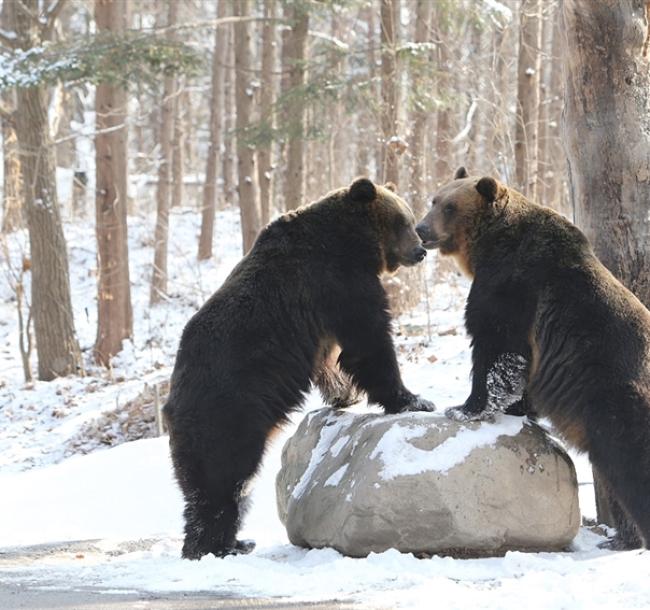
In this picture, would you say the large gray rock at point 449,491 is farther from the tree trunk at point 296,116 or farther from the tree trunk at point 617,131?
the tree trunk at point 296,116

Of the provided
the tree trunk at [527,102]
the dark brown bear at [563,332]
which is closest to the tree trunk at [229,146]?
the tree trunk at [527,102]

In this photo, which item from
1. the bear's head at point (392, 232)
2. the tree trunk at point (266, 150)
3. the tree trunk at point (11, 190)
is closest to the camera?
the bear's head at point (392, 232)

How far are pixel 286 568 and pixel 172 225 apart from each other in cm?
2948

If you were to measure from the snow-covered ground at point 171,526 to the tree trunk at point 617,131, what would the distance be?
2.17 metres

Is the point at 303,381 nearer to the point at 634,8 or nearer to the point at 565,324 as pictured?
the point at 565,324

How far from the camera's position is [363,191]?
734 centimetres

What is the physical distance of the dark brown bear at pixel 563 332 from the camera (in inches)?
237

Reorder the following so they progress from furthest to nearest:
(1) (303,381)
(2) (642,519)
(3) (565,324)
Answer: (1) (303,381) → (3) (565,324) → (2) (642,519)

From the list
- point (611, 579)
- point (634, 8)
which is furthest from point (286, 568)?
point (634, 8)

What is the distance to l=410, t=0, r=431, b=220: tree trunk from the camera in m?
18.6

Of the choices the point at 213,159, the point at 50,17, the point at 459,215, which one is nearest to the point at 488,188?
the point at 459,215

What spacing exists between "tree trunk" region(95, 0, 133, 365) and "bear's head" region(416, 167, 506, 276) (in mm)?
13430

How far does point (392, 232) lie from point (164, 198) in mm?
22693

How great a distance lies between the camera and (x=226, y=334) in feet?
21.9
